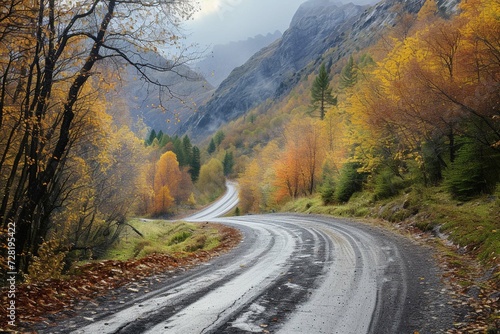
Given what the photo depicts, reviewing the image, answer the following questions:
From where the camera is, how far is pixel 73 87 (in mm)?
8195

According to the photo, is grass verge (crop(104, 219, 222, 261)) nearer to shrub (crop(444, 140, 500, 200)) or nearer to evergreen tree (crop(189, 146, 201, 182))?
shrub (crop(444, 140, 500, 200))

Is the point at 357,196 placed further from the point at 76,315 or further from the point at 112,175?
the point at 76,315

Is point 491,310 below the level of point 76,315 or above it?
below

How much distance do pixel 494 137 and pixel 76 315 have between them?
1469 centimetres

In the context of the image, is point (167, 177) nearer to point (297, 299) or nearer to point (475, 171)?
point (475, 171)

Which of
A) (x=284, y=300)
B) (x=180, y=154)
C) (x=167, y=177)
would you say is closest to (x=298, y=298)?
(x=284, y=300)

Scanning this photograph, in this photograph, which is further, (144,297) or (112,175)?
(112,175)

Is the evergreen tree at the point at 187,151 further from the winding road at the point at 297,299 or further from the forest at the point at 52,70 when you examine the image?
the winding road at the point at 297,299

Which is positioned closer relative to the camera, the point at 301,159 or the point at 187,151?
the point at 301,159

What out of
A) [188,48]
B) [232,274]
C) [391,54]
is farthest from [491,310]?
[391,54]

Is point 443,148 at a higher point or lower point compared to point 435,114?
lower

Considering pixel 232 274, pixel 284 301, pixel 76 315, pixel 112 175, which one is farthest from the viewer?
pixel 112 175

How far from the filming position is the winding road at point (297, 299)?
447 centimetres

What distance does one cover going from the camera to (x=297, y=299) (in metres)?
5.64
